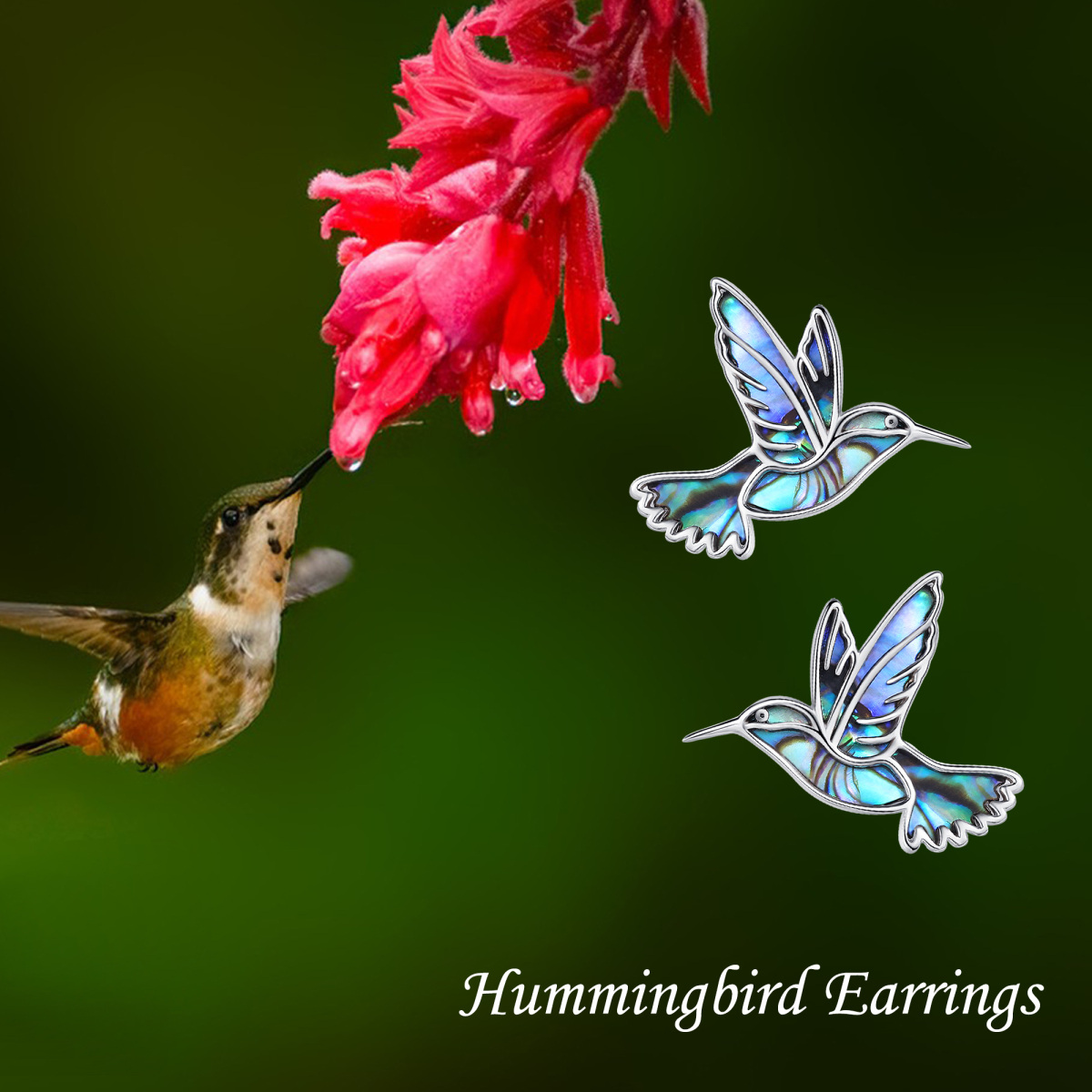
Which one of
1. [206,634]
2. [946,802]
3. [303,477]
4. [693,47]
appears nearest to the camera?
[693,47]

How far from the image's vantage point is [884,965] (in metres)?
1.63

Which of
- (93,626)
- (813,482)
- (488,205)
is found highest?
(488,205)

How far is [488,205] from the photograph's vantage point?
1.94 ft

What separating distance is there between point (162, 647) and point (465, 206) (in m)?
0.44

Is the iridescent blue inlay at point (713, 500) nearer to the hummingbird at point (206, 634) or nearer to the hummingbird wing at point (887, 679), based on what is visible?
the hummingbird wing at point (887, 679)

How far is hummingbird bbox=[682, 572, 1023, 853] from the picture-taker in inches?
38.4

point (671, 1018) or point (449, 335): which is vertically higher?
point (449, 335)

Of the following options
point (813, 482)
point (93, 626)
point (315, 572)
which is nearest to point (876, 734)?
point (813, 482)

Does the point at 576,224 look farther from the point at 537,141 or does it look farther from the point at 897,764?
the point at 897,764

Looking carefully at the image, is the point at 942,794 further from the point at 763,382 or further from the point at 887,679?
the point at 763,382

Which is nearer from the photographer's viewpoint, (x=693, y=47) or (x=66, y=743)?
(x=693, y=47)

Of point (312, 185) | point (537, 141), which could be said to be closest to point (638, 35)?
point (537, 141)

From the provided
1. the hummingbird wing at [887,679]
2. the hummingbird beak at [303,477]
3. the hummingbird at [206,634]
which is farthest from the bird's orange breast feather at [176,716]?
the hummingbird wing at [887,679]

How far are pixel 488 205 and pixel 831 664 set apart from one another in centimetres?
49
